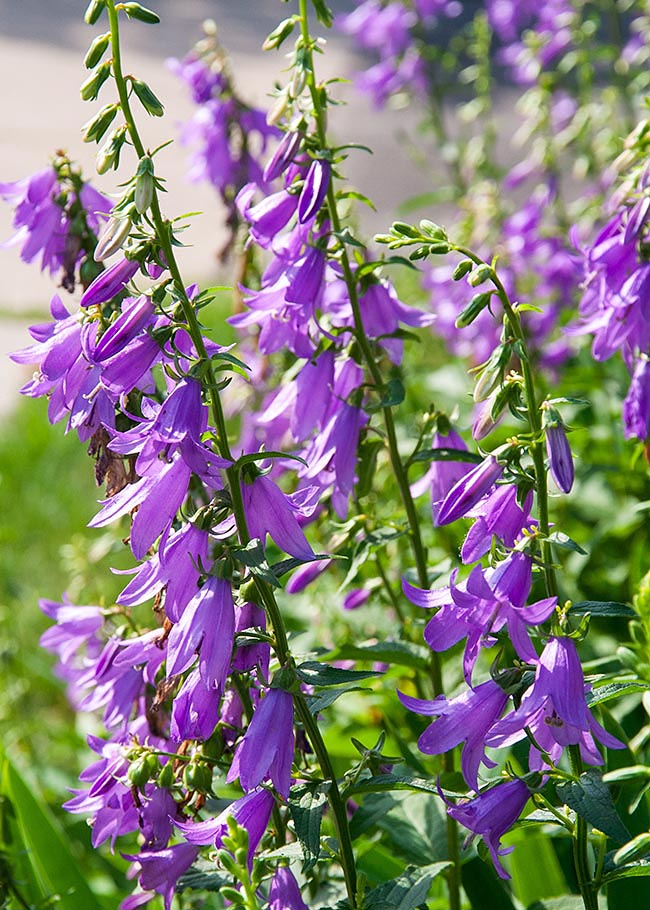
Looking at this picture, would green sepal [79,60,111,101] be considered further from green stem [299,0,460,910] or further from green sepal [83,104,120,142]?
green stem [299,0,460,910]

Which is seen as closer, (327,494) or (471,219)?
(327,494)

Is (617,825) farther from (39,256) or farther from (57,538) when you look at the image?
(57,538)

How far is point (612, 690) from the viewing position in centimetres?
159

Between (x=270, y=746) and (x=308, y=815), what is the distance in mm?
A: 114

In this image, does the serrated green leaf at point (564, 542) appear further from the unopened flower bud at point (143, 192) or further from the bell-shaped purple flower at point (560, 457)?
the unopened flower bud at point (143, 192)

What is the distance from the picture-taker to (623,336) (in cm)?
221

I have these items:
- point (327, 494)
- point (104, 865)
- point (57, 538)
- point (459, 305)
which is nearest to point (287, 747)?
point (327, 494)

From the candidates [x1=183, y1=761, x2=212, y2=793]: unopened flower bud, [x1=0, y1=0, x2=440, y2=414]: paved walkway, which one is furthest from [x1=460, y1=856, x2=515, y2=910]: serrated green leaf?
[x1=0, y1=0, x2=440, y2=414]: paved walkway

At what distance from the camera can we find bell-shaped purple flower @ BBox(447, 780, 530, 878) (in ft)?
4.81

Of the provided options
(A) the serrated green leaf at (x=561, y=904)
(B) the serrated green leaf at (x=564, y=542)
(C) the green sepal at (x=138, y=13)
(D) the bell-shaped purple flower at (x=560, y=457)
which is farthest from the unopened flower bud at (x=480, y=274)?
(A) the serrated green leaf at (x=561, y=904)

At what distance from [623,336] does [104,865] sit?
1746 mm

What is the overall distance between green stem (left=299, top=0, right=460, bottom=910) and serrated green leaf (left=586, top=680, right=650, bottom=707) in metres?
0.45

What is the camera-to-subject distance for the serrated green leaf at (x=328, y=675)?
149cm

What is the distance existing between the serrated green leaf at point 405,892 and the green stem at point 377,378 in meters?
0.27
